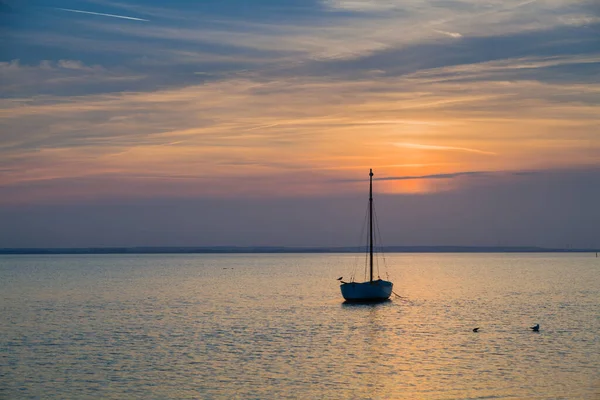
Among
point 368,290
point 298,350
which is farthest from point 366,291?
point 298,350

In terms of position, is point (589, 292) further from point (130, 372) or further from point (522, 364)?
point (130, 372)

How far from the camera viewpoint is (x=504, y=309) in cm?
9156

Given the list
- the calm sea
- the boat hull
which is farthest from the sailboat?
the calm sea

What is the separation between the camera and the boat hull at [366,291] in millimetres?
94438

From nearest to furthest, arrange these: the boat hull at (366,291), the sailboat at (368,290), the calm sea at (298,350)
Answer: the calm sea at (298,350)
the sailboat at (368,290)
the boat hull at (366,291)

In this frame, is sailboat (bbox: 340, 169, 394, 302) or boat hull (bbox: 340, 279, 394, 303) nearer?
sailboat (bbox: 340, 169, 394, 302)

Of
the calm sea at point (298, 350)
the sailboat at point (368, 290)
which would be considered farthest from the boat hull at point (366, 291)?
the calm sea at point (298, 350)

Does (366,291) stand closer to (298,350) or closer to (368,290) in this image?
(368,290)

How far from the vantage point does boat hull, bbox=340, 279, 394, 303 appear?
94.4 meters

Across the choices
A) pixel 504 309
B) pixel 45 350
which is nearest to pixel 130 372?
pixel 45 350

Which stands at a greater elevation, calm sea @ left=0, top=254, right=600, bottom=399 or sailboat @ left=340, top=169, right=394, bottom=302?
sailboat @ left=340, top=169, right=394, bottom=302

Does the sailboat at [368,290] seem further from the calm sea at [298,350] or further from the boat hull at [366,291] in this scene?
the calm sea at [298,350]

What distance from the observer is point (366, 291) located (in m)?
94.4

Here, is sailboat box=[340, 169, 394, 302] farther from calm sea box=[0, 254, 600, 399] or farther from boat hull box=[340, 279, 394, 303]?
calm sea box=[0, 254, 600, 399]
